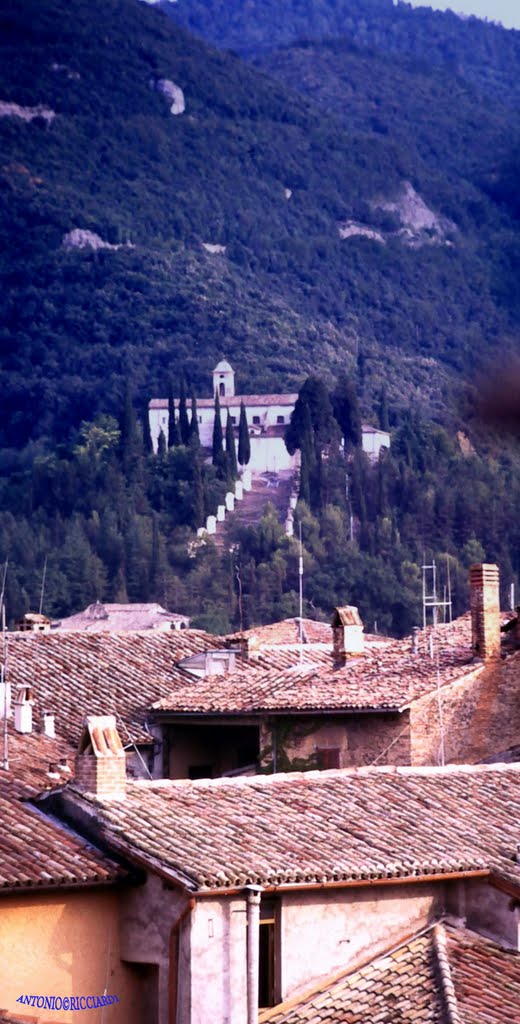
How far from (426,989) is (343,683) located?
10770 mm

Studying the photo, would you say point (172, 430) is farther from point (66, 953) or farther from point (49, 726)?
point (66, 953)

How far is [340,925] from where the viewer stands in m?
Result: 16.9

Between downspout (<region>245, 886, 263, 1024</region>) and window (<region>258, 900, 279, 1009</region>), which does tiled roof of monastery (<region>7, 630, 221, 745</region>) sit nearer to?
window (<region>258, 900, 279, 1009</region>)

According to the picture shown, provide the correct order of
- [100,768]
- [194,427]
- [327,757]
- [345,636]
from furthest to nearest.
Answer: [194,427] → [345,636] → [327,757] → [100,768]

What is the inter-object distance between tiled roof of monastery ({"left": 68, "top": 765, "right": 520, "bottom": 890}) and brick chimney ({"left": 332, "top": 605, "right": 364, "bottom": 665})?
9419 millimetres

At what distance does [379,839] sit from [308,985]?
147cm

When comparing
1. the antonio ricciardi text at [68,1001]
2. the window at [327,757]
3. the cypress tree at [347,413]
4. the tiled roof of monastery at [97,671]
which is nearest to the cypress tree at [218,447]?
the cypress tree at [347,413]

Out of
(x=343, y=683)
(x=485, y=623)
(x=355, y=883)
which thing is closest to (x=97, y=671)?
(x=343, y=683)

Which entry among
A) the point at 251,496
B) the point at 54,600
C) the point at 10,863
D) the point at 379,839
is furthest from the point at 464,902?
the point at 251,496

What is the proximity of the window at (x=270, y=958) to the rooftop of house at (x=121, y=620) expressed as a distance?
6604 centimetres

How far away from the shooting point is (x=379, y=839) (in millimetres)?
17656

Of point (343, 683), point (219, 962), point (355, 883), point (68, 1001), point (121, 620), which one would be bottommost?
point (68, 1001)

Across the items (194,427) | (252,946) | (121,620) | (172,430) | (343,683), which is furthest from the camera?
(172,430)

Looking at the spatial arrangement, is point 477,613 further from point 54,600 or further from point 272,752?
point 54,600
